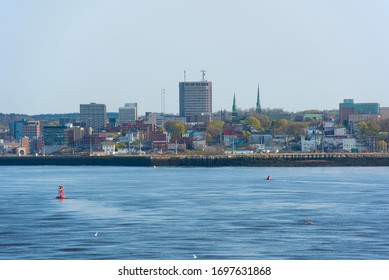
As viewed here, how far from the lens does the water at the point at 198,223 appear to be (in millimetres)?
33438

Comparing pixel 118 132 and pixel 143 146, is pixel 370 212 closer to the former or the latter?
pixel 143 146

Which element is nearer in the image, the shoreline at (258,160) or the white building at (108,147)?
the shoreline at (258,160)

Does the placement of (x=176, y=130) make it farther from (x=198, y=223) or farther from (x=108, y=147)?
A: (x=198, y=223)

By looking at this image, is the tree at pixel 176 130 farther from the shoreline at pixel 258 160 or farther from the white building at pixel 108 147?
the shoreline at pixel 258 160

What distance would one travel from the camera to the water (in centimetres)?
3344

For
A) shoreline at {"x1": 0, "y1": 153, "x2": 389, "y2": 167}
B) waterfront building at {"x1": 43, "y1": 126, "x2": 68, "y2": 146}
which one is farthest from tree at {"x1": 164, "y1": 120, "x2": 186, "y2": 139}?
shoreline at {"x1": 0, "y1": 153, "x2": 389, "y2": 167}

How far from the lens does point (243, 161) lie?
4732 inches

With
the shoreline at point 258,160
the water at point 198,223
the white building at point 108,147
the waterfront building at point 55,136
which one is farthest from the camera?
the waterfront building at point 55,136

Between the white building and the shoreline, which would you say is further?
the white building

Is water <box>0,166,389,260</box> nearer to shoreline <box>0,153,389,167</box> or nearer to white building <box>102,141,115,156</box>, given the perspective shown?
shoreline <box>0,153,389,167</box>

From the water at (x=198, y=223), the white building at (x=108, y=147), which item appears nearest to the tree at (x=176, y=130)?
the white building at (x=108, y=147)

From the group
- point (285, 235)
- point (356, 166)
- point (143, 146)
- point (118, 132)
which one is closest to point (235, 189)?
point (285, 235)

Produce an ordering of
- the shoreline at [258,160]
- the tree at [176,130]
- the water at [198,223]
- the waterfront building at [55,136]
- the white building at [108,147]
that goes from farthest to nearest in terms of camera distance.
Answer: the tree at [176,130], the waterfront building at [55,136], the white building at [108,147], the shoreline at [258,160], the water at [198,223]

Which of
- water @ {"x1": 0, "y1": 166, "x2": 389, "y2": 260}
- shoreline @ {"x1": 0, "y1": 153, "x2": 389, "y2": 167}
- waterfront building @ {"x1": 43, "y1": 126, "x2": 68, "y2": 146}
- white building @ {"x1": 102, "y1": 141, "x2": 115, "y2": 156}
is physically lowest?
water @ {"x1": 0, "y1": 166, "x2": 389, "y2": 260}
